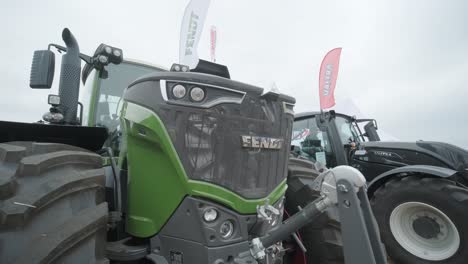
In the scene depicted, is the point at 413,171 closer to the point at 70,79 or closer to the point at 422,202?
the point at 422,202

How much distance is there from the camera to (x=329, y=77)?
11.0 metres

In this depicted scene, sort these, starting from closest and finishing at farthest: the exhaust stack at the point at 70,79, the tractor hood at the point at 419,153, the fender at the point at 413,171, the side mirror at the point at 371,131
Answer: the exhaust stack at the point at 70,79, the fender at the point at 413,171, the tractor hood at the point at 419,153, the side mirror at the point at 371,131

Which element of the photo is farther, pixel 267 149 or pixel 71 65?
pixel 71 65

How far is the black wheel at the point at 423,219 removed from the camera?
3309 mm

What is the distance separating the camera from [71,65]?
1984 mm

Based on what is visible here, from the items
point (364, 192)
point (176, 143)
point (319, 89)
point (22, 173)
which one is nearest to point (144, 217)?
point (176, 143)

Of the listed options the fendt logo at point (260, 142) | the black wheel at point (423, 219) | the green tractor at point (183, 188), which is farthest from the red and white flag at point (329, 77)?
the green tractor at point (183, 188)

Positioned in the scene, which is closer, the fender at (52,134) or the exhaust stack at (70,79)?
the fender at (52,134)

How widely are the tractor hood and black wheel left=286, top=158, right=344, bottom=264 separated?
382 cm

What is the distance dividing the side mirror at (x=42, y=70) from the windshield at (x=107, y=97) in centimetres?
55

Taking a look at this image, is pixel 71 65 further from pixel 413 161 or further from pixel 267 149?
pixel 413 161

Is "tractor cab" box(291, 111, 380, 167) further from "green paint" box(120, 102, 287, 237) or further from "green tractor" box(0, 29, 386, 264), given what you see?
"green paint" box(120, 102, 287, 237)

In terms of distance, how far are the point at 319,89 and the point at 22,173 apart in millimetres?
10742

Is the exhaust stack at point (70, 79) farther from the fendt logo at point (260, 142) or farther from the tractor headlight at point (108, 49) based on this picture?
the fendt logo at point (260, 142)
